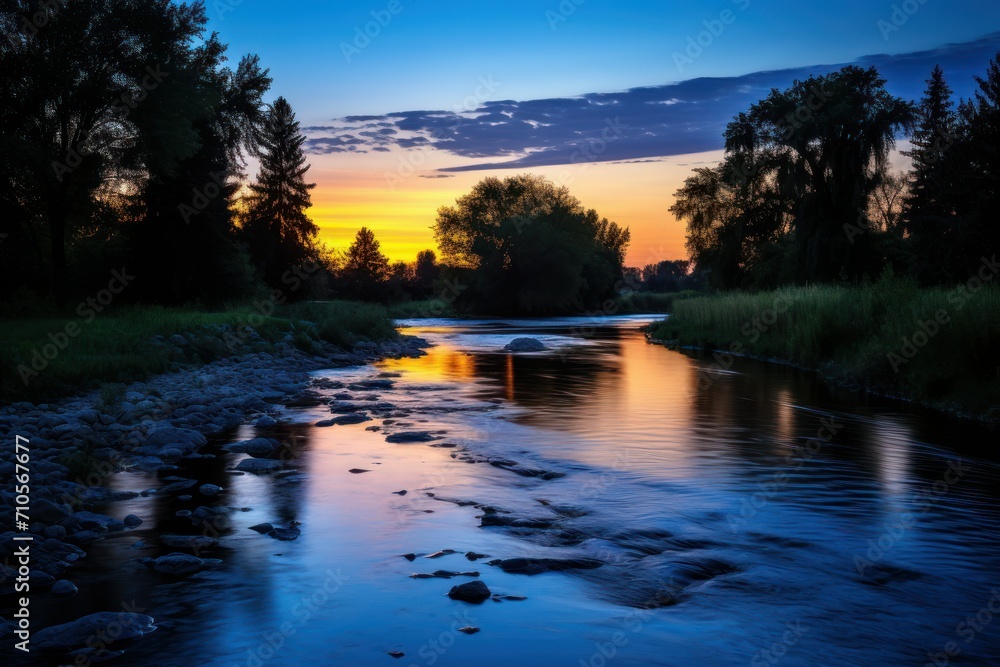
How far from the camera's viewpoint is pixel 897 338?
17.7 meters

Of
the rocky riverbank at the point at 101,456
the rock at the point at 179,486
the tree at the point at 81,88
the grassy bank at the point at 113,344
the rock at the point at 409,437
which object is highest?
the tree at the point at 81,88

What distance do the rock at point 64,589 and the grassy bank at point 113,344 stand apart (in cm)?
728

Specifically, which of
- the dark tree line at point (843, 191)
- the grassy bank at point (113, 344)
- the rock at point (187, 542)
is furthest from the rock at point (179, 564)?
the dark tree line at point (843, 191)

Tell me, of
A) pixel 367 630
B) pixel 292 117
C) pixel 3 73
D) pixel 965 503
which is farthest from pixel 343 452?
pixel 292 117

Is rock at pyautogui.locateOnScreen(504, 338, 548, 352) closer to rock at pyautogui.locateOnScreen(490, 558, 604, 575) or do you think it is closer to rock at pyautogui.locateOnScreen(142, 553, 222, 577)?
rock at pyautogui.locateOnScreen(490, 558, 604, 575)

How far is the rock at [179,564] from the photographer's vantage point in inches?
247

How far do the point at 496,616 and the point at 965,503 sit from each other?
6031 millimetres

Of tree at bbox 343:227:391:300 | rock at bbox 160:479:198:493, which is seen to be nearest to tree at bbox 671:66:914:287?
rock at bbox 160:479:198:493

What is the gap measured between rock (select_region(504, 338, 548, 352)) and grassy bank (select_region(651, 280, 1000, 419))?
26.7ft

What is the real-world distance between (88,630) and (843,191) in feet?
142

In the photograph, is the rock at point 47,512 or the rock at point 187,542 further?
the rock at point 47,512

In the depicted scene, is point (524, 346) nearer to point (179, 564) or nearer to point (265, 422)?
point (265, 422)

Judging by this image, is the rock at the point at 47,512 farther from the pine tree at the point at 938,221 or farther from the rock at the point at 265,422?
the pine tree at the point at 938,221

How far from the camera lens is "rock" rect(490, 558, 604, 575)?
21.2 feet
